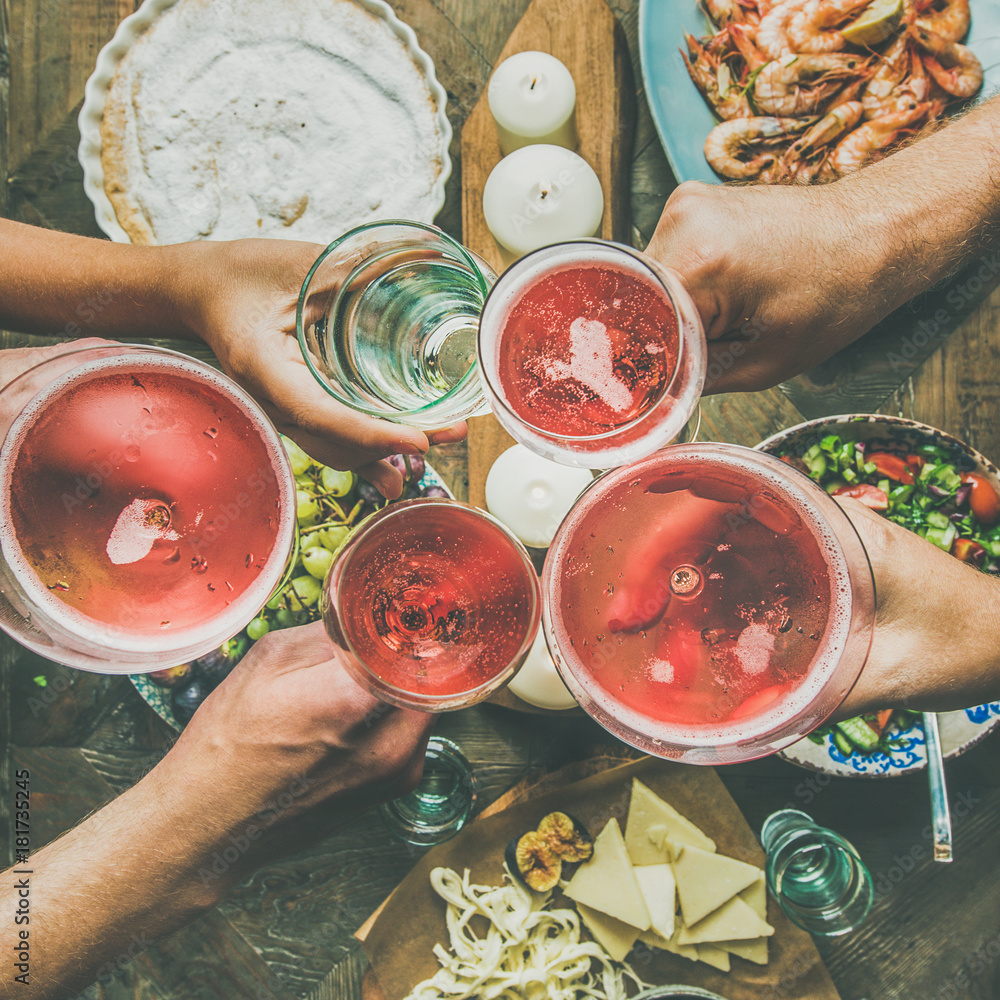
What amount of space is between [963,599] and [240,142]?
1.74m

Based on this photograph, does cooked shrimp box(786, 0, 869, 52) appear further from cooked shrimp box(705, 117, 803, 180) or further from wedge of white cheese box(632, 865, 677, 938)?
wedge of white cheese box(632, 865, 677, 938)

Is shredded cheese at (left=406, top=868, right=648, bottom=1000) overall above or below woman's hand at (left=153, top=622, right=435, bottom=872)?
below

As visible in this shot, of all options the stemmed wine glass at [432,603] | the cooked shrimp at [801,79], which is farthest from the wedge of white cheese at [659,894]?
the cooked shrimp at [801,79]

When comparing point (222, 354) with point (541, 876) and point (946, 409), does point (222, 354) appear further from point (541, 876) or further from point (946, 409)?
point (946, 409)

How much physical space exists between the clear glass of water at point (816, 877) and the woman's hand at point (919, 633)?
1.82ft

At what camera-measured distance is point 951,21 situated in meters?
1.53

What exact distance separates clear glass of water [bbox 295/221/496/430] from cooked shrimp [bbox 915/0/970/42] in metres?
1.20

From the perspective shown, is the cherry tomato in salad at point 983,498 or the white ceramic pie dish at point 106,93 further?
the white ceramic pie dish at point 106,93

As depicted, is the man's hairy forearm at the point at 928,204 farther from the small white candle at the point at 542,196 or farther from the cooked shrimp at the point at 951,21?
the small white candle at the point at 542,196

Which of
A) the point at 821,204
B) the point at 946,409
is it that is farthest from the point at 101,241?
the point at 946,409

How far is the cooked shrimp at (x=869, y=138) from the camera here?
159cm

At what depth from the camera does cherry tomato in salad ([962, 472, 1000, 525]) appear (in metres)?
1.51

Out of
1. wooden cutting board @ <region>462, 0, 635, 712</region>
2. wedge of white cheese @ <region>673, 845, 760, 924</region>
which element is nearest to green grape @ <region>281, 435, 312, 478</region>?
wooden cutting board @ <region>462, 0, 635, 712</region>

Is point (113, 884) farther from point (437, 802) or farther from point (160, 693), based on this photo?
point (437, 802)
